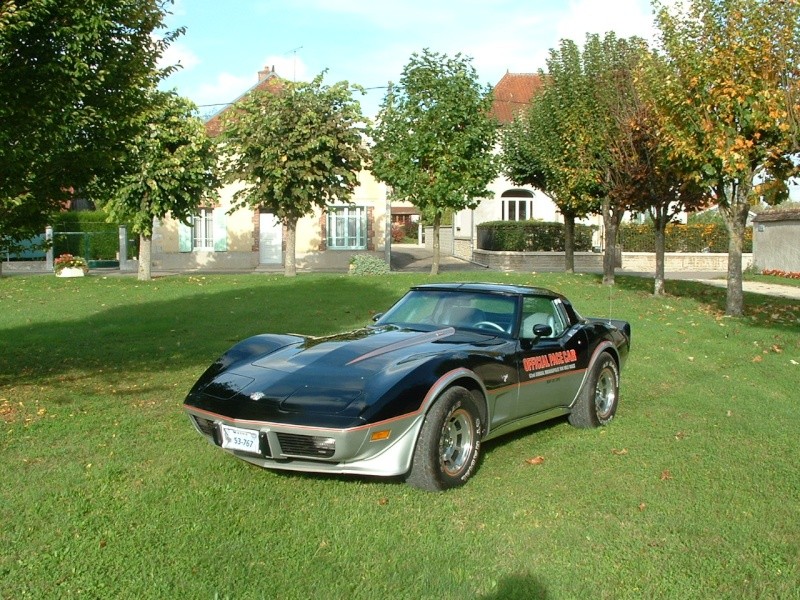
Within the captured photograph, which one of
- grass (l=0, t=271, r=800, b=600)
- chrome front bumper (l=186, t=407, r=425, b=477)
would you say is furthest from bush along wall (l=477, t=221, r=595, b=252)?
chrome front bumper (l=186, t=407, r=425, b=477)

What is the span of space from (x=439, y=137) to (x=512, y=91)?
26555 mm

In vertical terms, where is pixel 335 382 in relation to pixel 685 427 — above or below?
above

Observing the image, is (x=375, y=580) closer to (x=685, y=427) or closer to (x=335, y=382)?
(x=335, y=382)

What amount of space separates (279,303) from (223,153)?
9884 mm

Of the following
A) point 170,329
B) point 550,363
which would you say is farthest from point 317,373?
point 170,329

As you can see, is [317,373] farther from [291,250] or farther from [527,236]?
[527,236]

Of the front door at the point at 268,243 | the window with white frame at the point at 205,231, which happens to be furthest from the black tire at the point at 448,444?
the window with white frame at the point at 205,231

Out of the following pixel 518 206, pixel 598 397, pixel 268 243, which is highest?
pixel 518 206

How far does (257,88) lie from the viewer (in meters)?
32.8

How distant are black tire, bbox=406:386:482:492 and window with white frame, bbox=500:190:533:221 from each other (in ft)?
128

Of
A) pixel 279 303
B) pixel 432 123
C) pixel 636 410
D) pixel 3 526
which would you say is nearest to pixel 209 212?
pixel 432 123

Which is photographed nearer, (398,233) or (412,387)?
(412,387)

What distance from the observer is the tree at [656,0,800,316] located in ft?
46.2

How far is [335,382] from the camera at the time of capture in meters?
5.70
